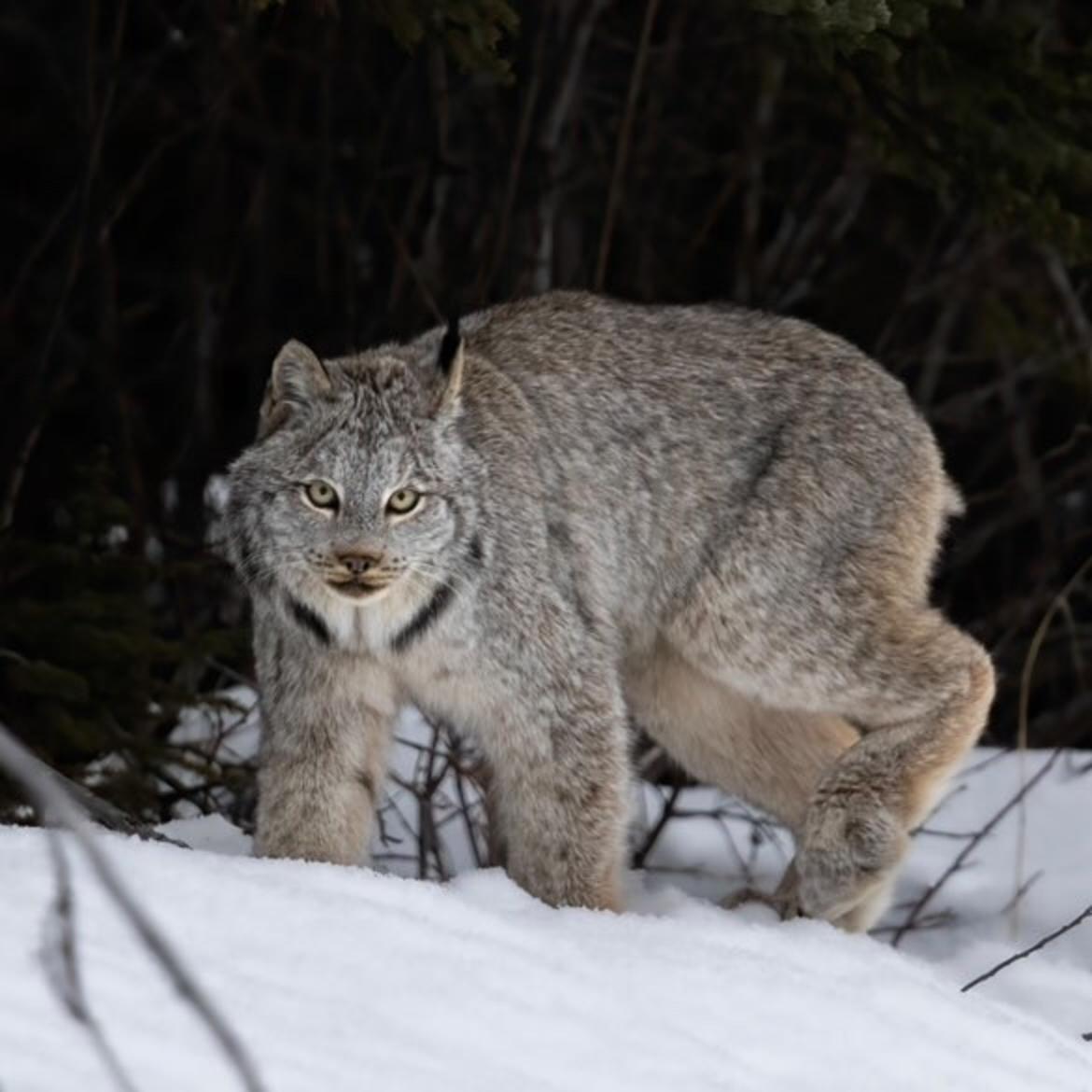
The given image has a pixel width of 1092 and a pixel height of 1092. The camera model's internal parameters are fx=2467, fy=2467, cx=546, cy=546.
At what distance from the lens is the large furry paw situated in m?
5.11

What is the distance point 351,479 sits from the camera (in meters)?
4.68

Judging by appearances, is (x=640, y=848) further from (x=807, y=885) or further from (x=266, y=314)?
(x=266, y=314)

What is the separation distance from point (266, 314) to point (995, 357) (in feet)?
8.30

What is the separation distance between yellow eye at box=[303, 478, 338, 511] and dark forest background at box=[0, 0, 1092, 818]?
1.09 metres

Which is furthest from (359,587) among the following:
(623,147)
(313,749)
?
(623,147)

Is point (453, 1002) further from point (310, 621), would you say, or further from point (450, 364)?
point (450, 364)

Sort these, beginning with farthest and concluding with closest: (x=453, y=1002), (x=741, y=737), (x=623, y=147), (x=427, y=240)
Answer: (x=427, y=240) < (x=623, y=147) < (x=741, y=737) < (x=453, y=1002)

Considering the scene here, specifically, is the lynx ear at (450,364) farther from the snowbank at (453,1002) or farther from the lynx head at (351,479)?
the snowbank at (453,1002)

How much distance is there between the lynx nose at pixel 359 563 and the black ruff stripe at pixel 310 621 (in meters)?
0.23

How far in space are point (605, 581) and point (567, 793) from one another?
0.51 meters

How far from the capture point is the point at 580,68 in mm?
7461

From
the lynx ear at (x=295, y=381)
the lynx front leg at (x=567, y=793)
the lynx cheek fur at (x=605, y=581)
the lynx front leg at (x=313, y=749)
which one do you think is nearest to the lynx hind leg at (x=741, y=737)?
the lynx cheek fur at (x=605, y=581)

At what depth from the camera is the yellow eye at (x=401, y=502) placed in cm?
467

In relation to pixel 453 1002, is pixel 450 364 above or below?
above
